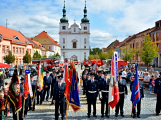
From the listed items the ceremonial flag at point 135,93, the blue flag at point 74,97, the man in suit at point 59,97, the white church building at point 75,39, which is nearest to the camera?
the blue flag at point 74,97

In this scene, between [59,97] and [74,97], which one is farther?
[59,97]

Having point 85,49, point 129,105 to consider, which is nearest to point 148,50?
point 129,105

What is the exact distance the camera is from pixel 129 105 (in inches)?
379

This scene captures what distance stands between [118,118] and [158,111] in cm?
198

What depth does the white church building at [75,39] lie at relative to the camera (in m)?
85.7

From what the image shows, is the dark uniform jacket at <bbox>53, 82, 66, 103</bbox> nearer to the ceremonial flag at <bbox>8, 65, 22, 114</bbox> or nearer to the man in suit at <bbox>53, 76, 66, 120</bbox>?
the man in suit at <bbox>53, 76, 66, 120</bbox>

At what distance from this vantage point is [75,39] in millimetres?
86500

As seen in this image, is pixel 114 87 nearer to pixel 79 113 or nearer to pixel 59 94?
pixel 79 113

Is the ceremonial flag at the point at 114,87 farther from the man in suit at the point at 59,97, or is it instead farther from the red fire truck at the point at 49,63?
the red fire truck at the point at 49,63

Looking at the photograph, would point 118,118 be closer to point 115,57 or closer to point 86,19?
point 115,57

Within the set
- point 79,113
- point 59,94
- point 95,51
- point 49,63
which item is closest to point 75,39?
point 49,63

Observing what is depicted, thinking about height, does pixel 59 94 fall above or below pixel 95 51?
below

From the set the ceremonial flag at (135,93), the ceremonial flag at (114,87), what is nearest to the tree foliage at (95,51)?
the ceremonial flag at (135,93)

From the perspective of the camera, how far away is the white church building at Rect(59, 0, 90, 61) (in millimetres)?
85688
